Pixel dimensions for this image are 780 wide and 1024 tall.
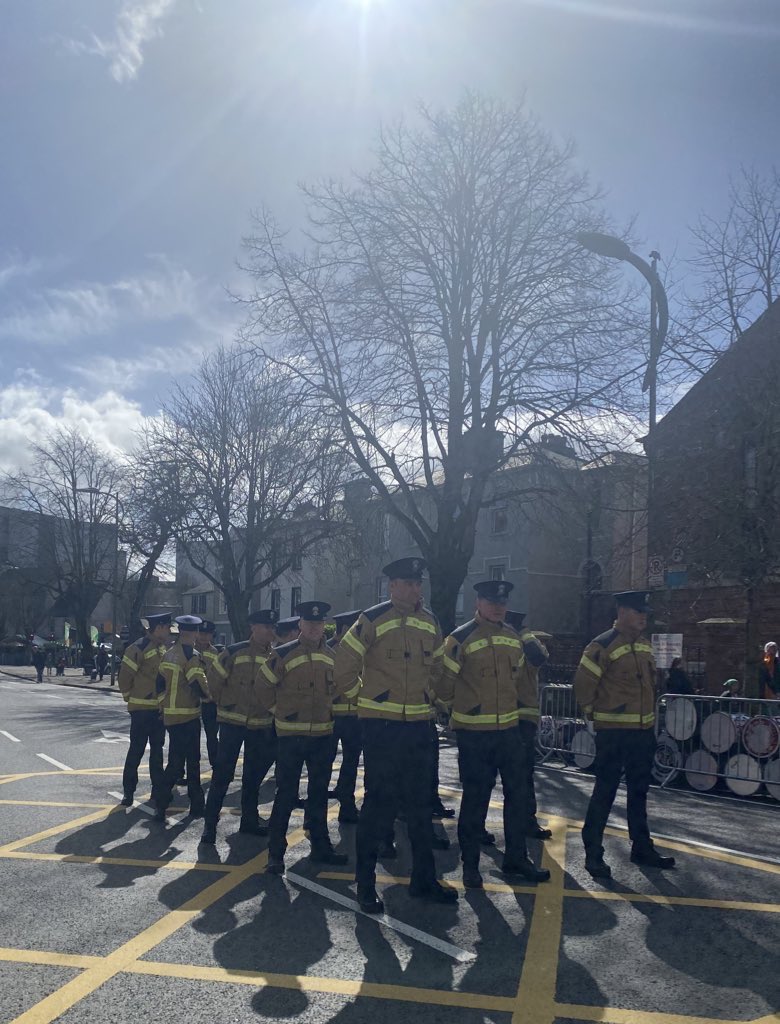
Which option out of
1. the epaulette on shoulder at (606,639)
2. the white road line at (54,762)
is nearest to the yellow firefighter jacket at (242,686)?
the epaulette on shoulder at (606,639)

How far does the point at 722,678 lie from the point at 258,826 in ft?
56.8

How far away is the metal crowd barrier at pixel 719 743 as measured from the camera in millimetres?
10555

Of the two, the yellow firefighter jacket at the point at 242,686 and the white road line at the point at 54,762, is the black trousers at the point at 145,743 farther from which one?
the white road line at the point at 54,762

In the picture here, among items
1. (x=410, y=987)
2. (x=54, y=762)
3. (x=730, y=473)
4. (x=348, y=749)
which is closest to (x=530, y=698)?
(x=348, y=749)

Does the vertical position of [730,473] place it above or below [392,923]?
above

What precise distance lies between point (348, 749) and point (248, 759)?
46.1 inches

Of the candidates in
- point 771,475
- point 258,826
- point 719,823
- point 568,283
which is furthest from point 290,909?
point 568,283

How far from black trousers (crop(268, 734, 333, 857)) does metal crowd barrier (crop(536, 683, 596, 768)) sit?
20.6 feet

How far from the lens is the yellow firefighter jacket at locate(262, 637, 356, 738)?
23.7ft

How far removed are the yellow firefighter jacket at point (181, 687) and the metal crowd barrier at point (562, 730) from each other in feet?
18.7

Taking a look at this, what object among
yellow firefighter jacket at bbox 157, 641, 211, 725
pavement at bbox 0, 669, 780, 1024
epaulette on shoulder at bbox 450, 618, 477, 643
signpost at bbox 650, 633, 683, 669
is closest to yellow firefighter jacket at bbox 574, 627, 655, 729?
epaulette on shoulder at bbox 450, 618, 477, 643

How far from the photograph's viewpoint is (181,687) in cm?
884

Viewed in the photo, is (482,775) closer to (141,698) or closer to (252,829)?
(252,829)

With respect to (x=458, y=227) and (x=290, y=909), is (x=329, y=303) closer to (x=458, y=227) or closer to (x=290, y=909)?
(x=458, y=227)
